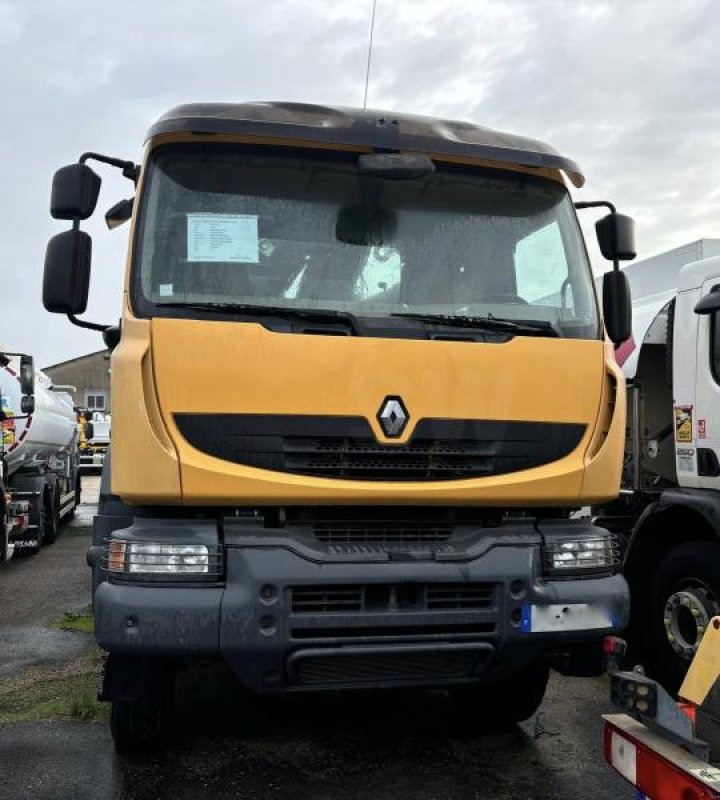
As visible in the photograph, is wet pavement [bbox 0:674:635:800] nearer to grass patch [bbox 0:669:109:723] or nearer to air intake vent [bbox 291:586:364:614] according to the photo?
grass patch [bbox 0:669:109:723]

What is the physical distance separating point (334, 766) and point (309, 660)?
105 centimetres

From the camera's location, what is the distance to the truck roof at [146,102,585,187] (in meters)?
3.59

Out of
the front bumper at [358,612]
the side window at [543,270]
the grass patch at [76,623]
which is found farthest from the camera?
the grass patch at [76,623]

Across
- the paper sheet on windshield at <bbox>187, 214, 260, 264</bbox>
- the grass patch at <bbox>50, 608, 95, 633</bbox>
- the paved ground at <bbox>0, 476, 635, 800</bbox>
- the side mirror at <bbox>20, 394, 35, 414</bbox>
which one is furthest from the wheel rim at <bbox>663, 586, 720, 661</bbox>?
the side mirror at <bbox>20, 394, 35, 414</bbox>

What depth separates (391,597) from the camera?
3.36 metres

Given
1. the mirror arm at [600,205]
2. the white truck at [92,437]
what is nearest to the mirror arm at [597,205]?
the mirror arm at [600,205]

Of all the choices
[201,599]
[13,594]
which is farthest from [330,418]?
[13,594]

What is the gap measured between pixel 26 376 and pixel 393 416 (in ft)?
→ 29.5

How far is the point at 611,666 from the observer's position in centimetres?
Answer: 329

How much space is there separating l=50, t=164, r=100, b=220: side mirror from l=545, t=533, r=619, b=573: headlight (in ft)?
8.44

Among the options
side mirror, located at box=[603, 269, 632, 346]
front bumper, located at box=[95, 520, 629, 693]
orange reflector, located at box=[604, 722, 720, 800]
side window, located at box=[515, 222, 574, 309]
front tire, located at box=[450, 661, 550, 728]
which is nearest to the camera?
orange reflector, located at box=[604, 722, 720, 800]

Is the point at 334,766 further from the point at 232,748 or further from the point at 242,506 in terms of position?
the point at 242,506

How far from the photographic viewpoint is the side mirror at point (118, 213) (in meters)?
4.29

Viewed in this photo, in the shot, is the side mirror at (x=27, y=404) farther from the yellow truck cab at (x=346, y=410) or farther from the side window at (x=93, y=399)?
the side window at (x=93, y=399)
